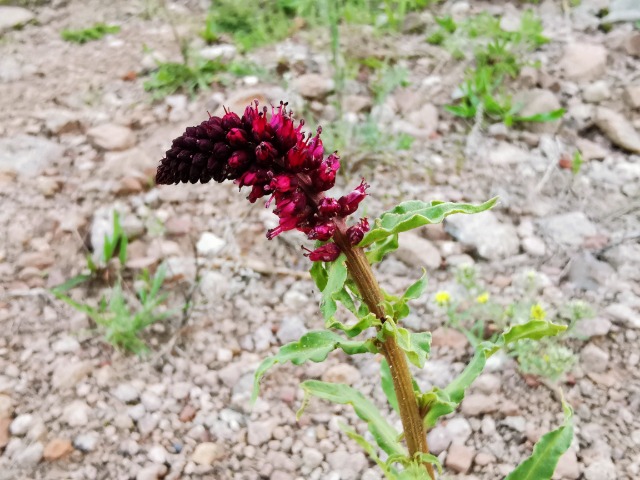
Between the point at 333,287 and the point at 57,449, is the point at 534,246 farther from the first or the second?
the point at 57,449

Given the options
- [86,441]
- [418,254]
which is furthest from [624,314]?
[86,441]

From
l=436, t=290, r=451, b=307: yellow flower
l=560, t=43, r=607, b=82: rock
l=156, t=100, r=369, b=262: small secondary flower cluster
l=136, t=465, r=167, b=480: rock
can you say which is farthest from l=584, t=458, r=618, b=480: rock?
l=560, t=43, r=607, b=82: rock

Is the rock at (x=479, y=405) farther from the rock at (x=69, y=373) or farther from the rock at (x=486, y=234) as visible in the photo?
the rock at (x=69, y=373)

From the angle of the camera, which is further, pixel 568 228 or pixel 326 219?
pixel 568 228

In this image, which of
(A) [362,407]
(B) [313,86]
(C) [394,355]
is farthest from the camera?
(B) [313,86]

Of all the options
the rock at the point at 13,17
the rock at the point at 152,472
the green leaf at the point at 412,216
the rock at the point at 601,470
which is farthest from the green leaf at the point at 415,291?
the rock at the point at 13,17

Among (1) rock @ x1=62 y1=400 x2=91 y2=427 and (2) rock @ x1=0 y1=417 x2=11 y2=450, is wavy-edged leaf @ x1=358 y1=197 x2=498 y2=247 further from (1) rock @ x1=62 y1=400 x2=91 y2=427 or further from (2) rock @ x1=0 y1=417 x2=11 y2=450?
(2) rock @ x1=0 y1=417 x2=11 y2=450

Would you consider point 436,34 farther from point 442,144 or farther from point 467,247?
point 467,247
